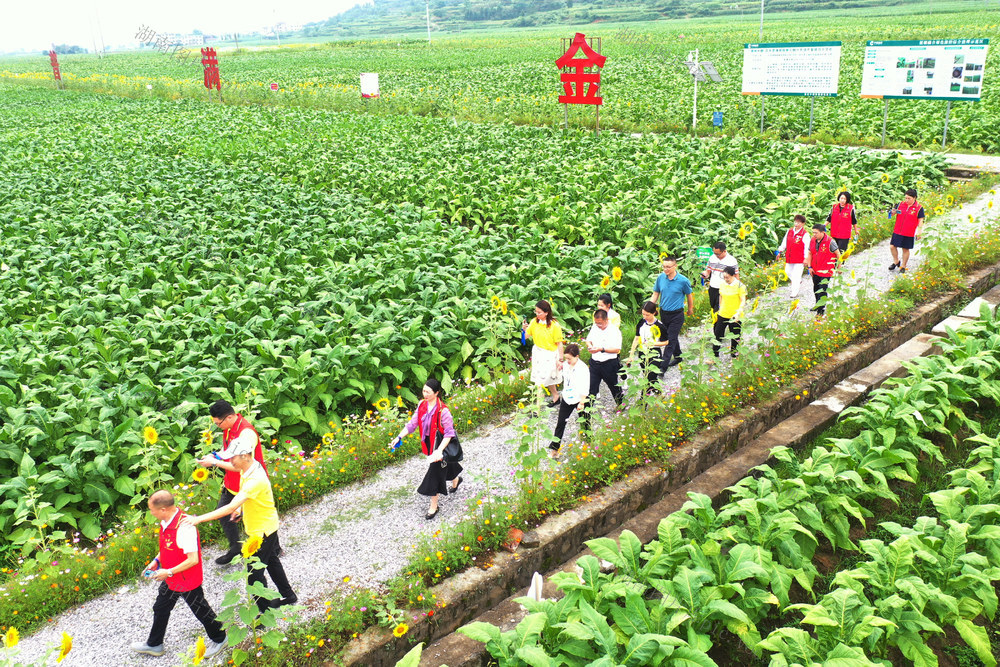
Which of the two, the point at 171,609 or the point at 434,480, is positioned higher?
the point at 434,480

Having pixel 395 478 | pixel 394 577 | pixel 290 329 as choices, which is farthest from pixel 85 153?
pixel 394 577

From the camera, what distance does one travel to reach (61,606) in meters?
5.83

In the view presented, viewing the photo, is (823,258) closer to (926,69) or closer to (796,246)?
(796,246)

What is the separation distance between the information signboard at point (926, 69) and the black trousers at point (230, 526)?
22210 mm

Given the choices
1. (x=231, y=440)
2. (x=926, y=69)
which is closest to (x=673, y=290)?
(x=231, y=440)

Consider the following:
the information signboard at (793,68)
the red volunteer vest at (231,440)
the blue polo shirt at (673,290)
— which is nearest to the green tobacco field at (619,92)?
the information signboard at (793,68)

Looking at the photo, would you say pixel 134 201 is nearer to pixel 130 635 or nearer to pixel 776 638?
pixel 130 635

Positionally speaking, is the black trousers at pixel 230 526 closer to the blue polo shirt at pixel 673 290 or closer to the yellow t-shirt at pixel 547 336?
the yellow t-shirt at pixel 547 336

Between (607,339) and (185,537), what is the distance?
→ 4.61 metres

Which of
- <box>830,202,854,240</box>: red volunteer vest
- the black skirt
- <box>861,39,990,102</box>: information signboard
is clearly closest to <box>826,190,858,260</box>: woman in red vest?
<box>830,202,854,240</box>: red volunteer vest

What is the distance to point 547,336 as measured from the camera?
7820 millimetres

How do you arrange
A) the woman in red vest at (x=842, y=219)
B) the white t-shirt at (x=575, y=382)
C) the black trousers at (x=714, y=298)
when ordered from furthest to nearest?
1. the woman in red vest at (x=842, y=219)
2. the black trousers at (x=714, y=298)
3. the white t-shirt at (x=575, y=382)

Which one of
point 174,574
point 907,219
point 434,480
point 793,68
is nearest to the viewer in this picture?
point 174,574

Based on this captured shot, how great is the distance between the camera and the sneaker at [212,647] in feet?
17.6
